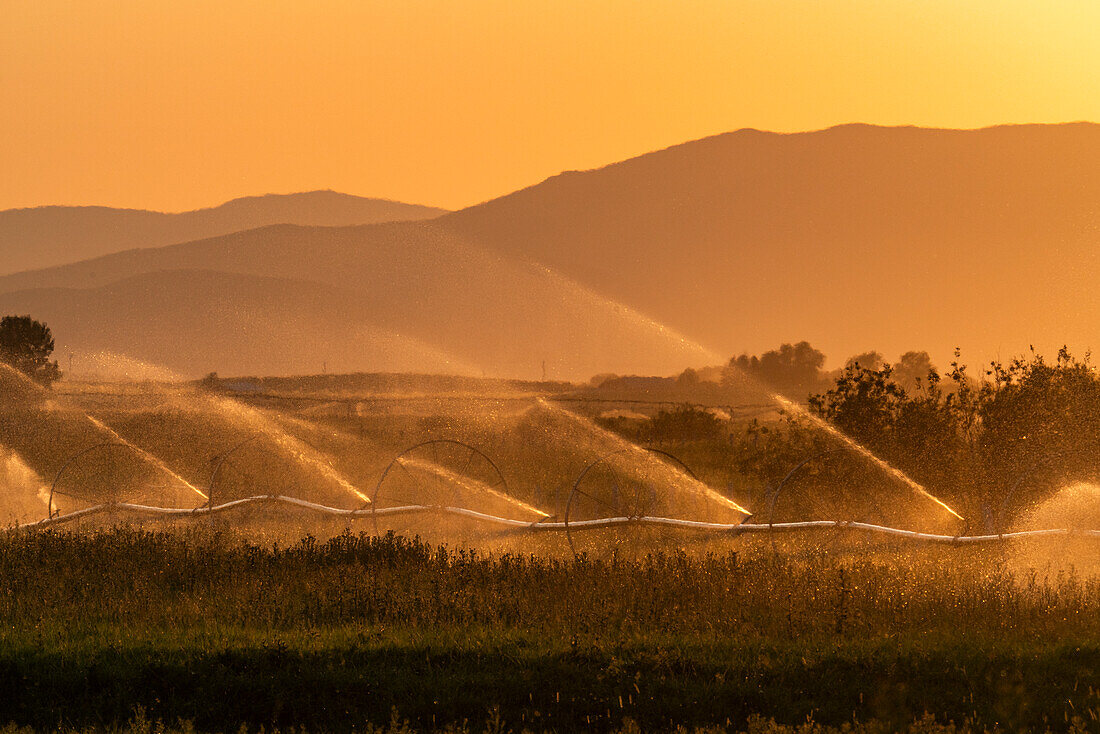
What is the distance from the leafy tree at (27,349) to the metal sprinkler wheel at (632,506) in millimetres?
50294

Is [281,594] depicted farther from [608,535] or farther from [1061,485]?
[1061,485]

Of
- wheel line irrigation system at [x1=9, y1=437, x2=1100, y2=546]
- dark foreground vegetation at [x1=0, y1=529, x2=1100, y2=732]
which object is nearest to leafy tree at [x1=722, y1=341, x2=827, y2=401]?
wheel line irrigation system at [x1=9, y1=437, x2=1100, y2=546]

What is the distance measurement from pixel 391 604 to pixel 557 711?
356 cm

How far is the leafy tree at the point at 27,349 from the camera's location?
77125mm

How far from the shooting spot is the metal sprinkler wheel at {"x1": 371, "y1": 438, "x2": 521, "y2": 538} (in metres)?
22.3

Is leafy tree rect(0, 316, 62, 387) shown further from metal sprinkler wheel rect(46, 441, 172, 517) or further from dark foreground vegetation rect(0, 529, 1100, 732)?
dark foreground vegetation rect(0, 529, 1100, 732)

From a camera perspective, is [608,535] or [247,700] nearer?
[247,700]

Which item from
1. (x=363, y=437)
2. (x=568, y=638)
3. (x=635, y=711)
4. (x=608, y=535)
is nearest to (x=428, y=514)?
(x=608, y=535)

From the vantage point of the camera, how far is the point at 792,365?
12888 cm

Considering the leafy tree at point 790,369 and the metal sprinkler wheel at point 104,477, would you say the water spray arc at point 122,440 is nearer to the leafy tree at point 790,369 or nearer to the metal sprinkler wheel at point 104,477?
the metal sprinkler wheel at point 104,477

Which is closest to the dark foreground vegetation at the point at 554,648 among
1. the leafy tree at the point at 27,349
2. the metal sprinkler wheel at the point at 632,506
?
the metal sprinkler wheel at the point at 632,506

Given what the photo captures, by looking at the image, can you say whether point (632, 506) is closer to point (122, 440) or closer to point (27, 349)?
point (122, 440)

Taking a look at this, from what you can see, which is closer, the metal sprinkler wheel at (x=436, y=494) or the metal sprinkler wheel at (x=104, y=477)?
the metal sprinkler wheel at (x=436, y=494)

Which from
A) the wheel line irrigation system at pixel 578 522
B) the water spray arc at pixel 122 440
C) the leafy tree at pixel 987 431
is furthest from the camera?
the water spray arc at pixel 122 440
